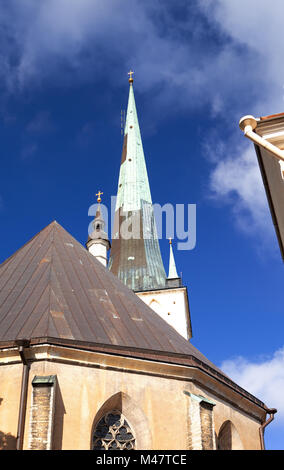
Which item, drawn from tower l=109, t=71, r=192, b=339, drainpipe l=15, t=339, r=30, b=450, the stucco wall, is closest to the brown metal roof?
drainpipe l=15, t=339, r=30, b=450

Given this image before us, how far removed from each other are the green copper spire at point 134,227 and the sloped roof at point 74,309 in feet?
43.0

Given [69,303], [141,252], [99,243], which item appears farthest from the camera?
[141,252]

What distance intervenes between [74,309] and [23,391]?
8.17 ft

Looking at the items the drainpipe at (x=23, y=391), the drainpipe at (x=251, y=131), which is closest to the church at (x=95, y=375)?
the drainpipe at (x=23, y=391)

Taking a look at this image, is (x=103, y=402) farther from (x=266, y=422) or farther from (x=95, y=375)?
(x=266, y=422)

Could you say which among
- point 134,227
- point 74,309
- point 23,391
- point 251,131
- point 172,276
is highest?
point 134,227

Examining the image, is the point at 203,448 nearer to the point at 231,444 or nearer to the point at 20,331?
the point at 231,444

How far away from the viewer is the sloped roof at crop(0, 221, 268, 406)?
11883mm

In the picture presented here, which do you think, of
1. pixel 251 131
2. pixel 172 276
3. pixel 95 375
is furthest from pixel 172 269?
pixel 251 131

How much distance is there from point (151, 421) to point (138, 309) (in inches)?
136

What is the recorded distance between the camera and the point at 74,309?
12.8 meters

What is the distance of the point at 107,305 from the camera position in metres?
13.6
